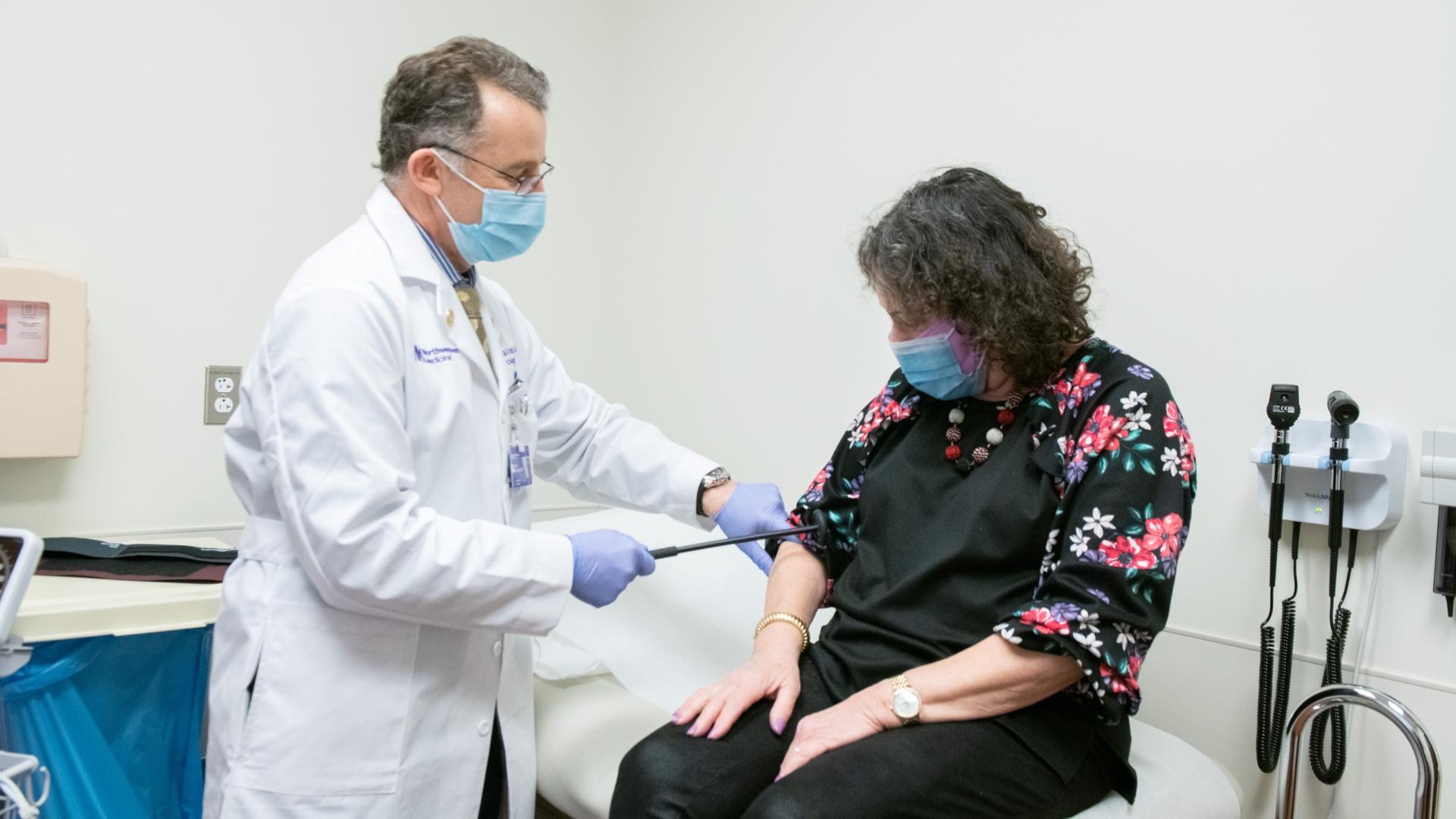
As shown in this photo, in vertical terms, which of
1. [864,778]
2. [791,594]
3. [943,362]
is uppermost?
[943,362]

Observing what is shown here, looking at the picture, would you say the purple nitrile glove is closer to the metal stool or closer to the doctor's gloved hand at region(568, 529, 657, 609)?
the doctor's gloved hand at region(568, 529, 657, 609)

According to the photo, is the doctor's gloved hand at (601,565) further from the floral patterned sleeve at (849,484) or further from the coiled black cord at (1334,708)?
the coiled black cord at (1334,708)

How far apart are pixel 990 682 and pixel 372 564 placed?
0.75 metres

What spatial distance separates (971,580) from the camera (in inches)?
Answer: 47.6

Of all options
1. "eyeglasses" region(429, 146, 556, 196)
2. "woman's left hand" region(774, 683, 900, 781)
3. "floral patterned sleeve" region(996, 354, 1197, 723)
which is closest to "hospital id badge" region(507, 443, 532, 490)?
"eyeglasses" region(429, 146, 556, 196)

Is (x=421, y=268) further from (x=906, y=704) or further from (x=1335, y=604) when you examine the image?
(x=1335, y=604)

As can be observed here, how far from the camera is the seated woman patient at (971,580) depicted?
1052 millimetres

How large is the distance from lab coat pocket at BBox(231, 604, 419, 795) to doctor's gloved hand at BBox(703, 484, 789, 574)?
562 mm

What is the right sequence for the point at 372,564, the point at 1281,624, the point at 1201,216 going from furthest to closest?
the point at 1201,216 < the point at 1281,624 < the point at 372,564

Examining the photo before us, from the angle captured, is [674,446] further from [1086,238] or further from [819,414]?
[1086,238]

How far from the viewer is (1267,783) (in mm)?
1527

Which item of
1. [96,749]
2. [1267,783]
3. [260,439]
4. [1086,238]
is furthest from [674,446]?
[1267,783]

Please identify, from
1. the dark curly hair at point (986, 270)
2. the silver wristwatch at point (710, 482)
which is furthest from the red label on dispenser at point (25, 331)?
the dark curly hair at point (986, 270)

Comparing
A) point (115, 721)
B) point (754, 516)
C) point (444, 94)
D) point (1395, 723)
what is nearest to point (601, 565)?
point (754, 516)
